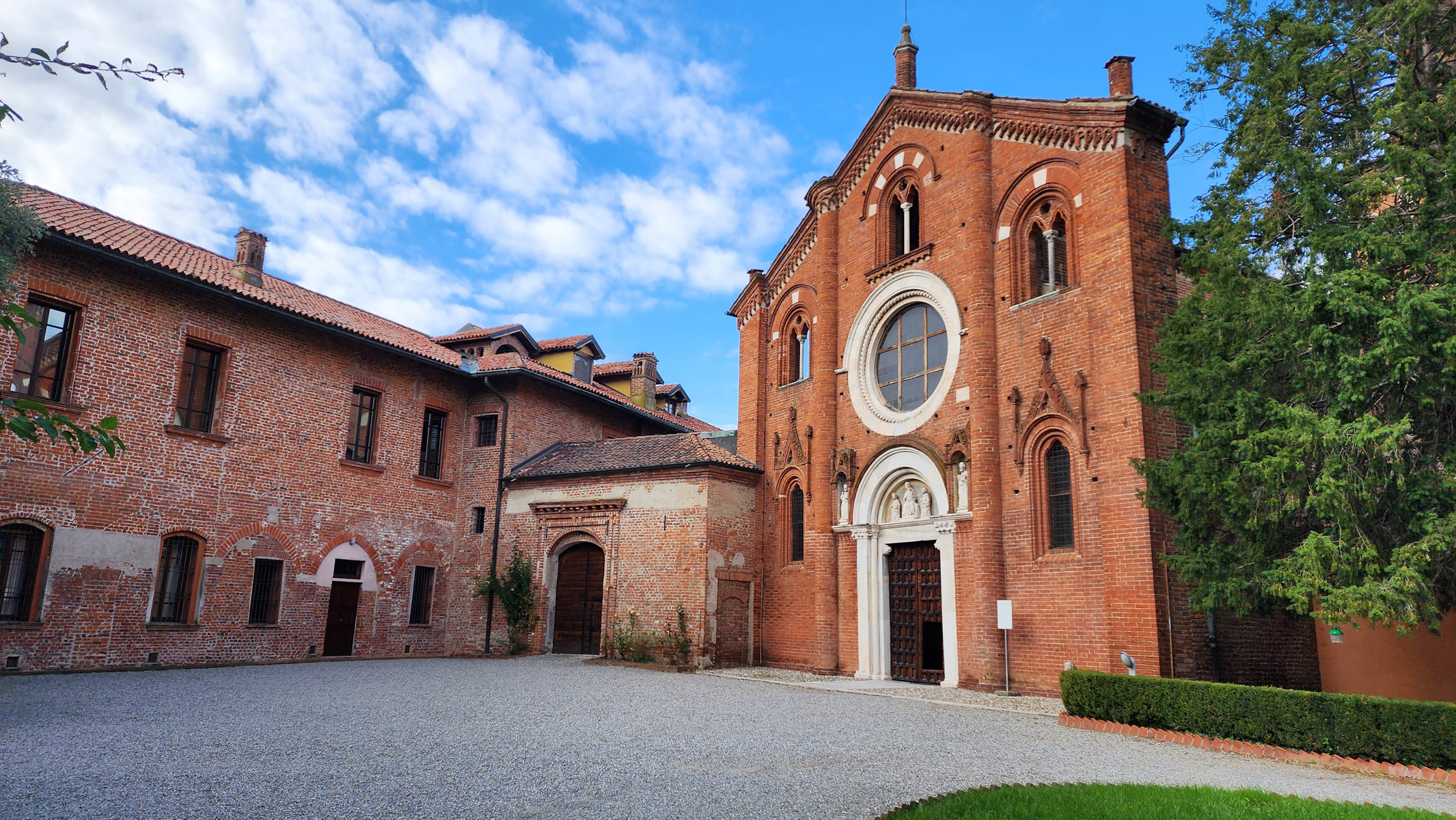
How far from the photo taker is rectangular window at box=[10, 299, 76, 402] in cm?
1487

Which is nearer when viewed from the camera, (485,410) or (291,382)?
(291,382)

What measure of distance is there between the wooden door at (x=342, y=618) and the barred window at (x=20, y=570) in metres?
5.71

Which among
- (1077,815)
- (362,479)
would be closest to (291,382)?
(362,479)

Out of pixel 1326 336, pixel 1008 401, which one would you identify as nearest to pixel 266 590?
pixel 1008 401

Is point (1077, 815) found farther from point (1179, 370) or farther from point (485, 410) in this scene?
point (485, 410)

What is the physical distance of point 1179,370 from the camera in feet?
35.8

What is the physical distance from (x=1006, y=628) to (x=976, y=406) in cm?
396

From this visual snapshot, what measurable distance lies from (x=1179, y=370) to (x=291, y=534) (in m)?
17.1

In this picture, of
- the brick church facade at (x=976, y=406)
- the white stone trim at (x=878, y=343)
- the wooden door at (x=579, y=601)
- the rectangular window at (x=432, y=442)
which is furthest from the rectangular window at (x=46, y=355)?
the white stone trim at (x=878, y=343)

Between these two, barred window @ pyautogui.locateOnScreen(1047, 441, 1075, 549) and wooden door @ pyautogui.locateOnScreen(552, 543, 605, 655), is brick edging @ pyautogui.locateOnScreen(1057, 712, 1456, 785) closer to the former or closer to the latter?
barred window @ pyautogui.locateOnScreen(1047, 441, 1075, 549)

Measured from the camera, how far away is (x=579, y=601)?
71.1 feet

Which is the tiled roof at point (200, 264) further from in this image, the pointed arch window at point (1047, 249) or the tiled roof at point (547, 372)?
the pointed arch window at point (1047, 249)

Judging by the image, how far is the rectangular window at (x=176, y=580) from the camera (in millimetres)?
16578

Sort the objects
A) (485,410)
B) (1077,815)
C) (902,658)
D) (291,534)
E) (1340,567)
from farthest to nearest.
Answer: (485,410) → (291,534) → (902,658) → (1340,567) → (1077,815)
